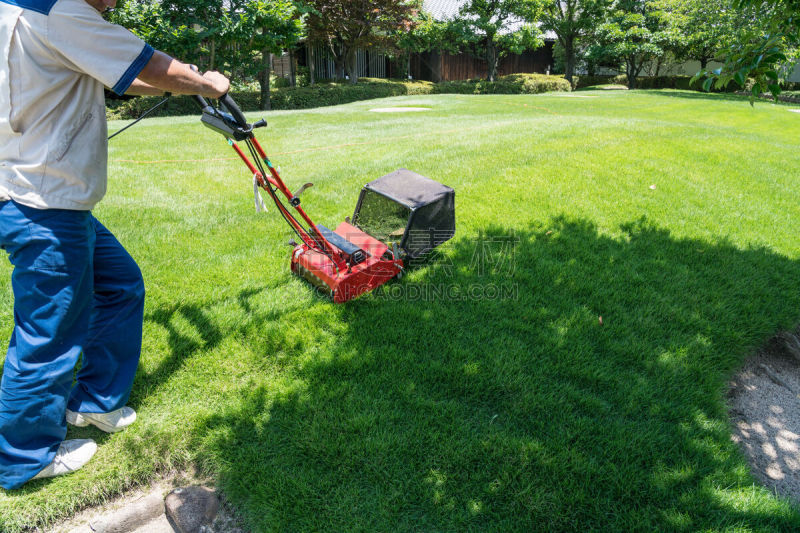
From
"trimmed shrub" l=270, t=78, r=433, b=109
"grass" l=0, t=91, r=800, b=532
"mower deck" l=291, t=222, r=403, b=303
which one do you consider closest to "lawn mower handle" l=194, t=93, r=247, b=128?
"mower deck" l=291, t=222, r=403, b=303

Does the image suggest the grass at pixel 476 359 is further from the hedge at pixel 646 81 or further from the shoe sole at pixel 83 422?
the hedge at pixel 646 81

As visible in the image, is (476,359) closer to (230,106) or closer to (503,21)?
(230,106)

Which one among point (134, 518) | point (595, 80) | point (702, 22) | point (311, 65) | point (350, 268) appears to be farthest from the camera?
point (595, 80)

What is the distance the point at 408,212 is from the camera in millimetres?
4242

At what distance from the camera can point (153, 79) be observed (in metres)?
2.13

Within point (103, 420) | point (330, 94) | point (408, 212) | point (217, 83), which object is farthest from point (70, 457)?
point (330, 94)

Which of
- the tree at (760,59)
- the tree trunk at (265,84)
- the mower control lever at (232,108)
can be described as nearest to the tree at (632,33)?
the tree trunk at (265,84)

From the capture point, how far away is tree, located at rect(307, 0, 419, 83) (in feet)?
77.6

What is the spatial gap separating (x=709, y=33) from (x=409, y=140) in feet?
84.3

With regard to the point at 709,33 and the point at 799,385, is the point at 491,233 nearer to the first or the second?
the point at 799,385

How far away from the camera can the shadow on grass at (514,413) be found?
2.44 metres

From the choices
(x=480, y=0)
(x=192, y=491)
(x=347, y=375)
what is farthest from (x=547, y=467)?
(x=480, y=0)

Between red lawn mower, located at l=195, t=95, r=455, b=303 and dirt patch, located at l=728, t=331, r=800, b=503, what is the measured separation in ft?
8.73

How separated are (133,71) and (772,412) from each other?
4623mm
